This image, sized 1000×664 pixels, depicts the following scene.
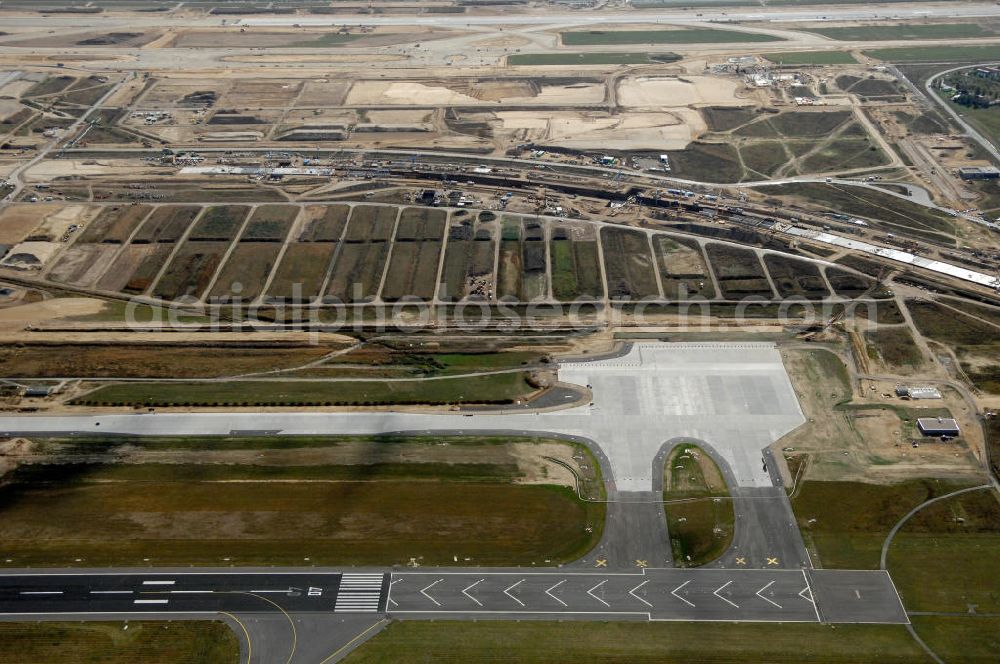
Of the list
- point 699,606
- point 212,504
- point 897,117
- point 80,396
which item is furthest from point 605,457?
point 897,117

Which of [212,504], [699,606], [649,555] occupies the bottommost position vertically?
[699,606]

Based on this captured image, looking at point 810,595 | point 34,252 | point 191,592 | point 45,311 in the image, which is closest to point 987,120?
point 810,595

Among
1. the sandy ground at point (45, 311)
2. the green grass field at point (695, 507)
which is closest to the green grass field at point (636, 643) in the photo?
the green grass field at point (695, 507)

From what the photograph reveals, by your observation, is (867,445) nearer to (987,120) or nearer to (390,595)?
(390,595)

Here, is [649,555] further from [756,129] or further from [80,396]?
[756,129]

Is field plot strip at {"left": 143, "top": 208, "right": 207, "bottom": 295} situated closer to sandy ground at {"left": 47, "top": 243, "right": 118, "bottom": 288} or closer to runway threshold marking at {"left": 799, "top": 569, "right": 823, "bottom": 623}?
sandy ground at {"left": 47, "top": 243, "right": 118, "bottom": 288}

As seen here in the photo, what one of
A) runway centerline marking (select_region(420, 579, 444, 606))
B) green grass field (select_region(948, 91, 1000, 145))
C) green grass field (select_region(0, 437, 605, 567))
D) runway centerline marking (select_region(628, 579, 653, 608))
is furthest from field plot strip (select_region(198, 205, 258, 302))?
green grass field (select_region(948, 91, 1000, 145))

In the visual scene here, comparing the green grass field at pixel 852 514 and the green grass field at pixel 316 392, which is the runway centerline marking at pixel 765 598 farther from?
the green grass field at pixel 316 392
